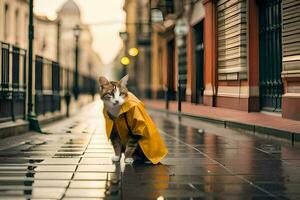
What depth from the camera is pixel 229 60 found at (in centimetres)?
2341

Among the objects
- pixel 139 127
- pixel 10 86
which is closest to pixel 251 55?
pixel 10 86

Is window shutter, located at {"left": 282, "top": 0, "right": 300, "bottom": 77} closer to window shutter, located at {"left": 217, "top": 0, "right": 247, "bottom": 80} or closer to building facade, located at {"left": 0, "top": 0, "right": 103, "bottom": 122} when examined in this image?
window shutter, located at {"left": 217, "top": 0, "right": 247, "bottom": 80}

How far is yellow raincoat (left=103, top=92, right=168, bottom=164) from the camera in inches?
291

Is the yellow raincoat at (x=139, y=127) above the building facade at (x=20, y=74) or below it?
below

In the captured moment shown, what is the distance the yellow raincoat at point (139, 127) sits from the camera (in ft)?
24.2

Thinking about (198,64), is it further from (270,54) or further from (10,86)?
(10,86)

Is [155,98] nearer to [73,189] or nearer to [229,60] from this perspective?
[229,60]

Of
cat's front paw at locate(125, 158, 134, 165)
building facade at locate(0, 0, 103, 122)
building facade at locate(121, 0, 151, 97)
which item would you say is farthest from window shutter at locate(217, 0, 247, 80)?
building facade at locate(121, 0, 151, 97)

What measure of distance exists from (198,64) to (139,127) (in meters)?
25.5

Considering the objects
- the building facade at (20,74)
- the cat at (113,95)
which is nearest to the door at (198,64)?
the building facade at (20,74)

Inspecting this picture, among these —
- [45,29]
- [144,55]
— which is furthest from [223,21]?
[45,29]

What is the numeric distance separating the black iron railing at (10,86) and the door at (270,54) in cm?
942

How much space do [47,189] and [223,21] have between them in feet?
65.9

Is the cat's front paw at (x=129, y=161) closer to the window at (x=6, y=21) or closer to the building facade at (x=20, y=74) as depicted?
the building facade at (x=20, y=74)
